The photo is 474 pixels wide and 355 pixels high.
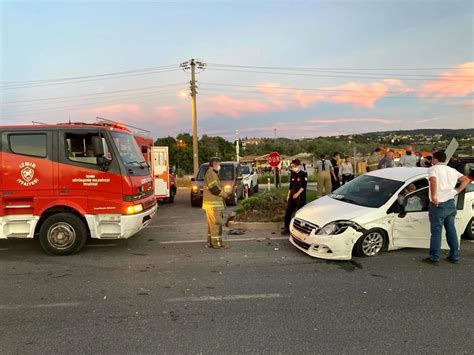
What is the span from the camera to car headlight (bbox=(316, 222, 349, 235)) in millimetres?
5707

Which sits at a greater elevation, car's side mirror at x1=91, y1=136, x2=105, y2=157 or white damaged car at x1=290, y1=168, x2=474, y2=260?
car's side mirror at x1=91, y1=136, x2=105, y2=157

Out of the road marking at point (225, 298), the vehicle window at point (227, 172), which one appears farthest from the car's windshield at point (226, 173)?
the road marking at point (225, 298)

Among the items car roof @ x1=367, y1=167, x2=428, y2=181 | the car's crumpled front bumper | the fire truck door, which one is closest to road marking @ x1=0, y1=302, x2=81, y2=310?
the fire truck door

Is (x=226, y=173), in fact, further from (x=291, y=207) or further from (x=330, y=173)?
(x=291, y=207)

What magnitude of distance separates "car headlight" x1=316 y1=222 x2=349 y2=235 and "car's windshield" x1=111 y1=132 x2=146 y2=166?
12.3ft

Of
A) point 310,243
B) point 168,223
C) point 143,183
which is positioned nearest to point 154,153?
point 168,223

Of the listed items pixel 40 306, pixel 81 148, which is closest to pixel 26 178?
pixel 81 148

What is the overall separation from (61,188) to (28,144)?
3.34 ft

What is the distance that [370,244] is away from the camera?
5977mm

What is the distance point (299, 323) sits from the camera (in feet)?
12.2

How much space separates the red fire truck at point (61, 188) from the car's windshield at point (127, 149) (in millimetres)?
190

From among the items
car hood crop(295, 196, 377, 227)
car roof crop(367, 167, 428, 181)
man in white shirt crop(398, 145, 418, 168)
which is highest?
man in white shirt crop(398, 145, 418, 168)

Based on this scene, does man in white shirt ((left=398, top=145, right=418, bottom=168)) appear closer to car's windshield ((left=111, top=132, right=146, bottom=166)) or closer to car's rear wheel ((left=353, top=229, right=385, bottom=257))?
car's rear wheel ((left=353, top=229, right=385, bottom=257))

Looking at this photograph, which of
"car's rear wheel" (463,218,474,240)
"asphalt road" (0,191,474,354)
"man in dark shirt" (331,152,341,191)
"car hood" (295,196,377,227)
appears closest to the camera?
"asphalt road" (0,191,474,354)
